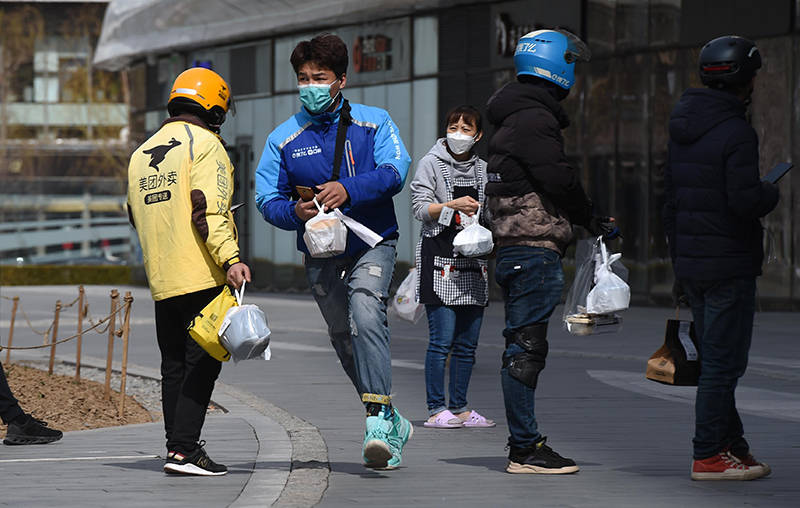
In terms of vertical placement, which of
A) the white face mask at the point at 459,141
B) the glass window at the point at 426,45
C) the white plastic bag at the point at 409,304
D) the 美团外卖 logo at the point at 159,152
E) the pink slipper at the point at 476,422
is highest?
the glass window at the point at 426,45

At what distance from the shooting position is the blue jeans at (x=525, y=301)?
6766 millimetres

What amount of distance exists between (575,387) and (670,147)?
420cm

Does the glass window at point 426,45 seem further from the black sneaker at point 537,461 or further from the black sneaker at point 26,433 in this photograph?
the black sneaker at point 537,461

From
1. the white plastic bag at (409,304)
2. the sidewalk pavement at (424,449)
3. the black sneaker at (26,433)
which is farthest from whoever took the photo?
the white plastic bag at (409,304)

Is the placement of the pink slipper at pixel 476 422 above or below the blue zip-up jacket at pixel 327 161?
below

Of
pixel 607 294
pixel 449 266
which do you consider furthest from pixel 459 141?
pixel 607 294

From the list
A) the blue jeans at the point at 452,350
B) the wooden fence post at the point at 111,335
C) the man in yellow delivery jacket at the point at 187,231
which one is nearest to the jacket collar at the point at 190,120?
the man in yellow delivery jacket at the point at 187,231

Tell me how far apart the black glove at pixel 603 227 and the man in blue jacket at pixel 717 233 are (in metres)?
0.28

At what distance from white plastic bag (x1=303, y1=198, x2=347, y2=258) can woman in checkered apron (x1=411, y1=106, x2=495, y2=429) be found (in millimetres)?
2275

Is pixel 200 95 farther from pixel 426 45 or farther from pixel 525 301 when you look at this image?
pixel 426 45

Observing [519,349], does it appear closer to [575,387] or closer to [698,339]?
[698,339]

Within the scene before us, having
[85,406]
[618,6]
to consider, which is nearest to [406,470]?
[85,406]

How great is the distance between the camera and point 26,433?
26.6ft

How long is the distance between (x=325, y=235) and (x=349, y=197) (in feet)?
0.68
